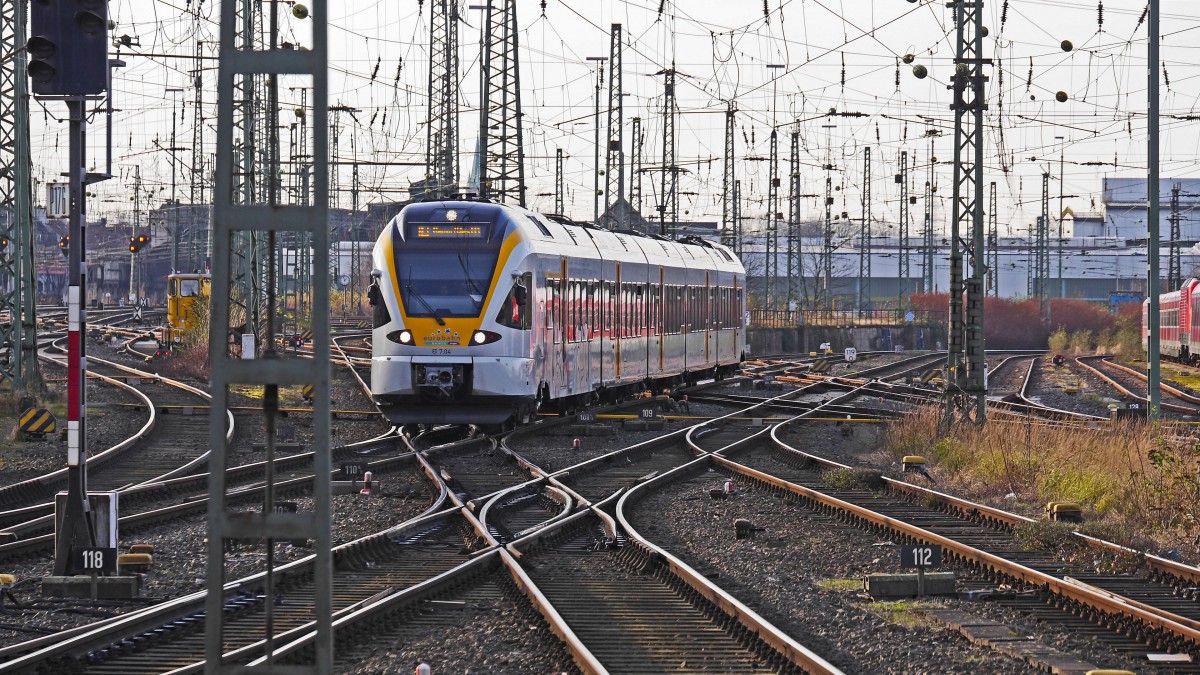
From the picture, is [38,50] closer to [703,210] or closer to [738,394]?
[738,394]

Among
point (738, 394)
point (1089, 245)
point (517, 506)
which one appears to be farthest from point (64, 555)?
point (1089, 245)

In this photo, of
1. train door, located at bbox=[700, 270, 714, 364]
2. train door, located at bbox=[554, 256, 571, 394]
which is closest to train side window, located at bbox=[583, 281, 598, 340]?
train door, located at bbox=[554, 256, 571, 394]

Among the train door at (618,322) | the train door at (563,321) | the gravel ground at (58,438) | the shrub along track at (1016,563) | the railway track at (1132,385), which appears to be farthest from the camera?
the railway track at (1132,385)

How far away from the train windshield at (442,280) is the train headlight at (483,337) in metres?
0.27

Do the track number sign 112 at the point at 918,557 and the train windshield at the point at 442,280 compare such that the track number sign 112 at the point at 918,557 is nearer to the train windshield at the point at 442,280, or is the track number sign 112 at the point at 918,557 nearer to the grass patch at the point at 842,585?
the grass patch at the point at 842,585

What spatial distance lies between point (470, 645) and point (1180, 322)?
163 ft

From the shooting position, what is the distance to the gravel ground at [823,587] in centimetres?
870

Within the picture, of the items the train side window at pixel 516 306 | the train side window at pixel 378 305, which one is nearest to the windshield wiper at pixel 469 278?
the train side window at pixel 516 306

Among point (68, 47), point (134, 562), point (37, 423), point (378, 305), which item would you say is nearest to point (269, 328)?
point (68, 47)

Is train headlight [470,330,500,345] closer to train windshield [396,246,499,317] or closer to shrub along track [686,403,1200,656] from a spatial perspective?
train windshield [396,246,499,317]

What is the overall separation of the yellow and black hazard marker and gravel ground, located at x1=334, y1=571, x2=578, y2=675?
1332cm

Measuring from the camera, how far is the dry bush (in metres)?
13.9

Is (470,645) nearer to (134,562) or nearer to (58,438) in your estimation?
(134,562)

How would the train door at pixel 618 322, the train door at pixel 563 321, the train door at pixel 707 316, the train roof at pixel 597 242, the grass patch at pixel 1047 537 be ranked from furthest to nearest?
the train door at pixel 707 316 → the train door at pixel 618 322 → the train door at pixel 563 321 → the train roof at pixel 597 242 → the grass patch at pixel 1047 537
